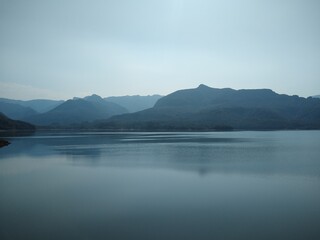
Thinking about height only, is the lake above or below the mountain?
below

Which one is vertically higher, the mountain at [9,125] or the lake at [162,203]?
the mountain at [9,125]

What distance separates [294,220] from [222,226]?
14.6 ft

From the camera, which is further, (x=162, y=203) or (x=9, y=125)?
(x=9, y=125)

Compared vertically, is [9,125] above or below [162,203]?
above

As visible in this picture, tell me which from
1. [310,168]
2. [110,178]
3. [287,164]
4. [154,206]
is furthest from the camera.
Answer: [287,164]

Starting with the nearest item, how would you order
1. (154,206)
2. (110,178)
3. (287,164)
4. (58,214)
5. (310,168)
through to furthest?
(58,214)
(154,206)
(110,178)
(310,168)
(287,164)

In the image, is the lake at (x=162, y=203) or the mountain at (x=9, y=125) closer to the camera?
the lake at (x=162, y=203)

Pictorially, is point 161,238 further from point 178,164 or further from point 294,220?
point 178,164

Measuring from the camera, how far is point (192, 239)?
1461 cm

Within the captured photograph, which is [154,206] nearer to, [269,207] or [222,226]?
[222,226]

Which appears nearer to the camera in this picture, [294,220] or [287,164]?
[294,220]

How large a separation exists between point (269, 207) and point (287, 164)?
22.0 m

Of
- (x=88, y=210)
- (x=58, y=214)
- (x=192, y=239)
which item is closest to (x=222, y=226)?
(x=192, y=239)

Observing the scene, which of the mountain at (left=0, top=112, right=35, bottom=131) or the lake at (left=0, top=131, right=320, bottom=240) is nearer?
the lake at (left=0, top=131, right=320, bottom=240)
